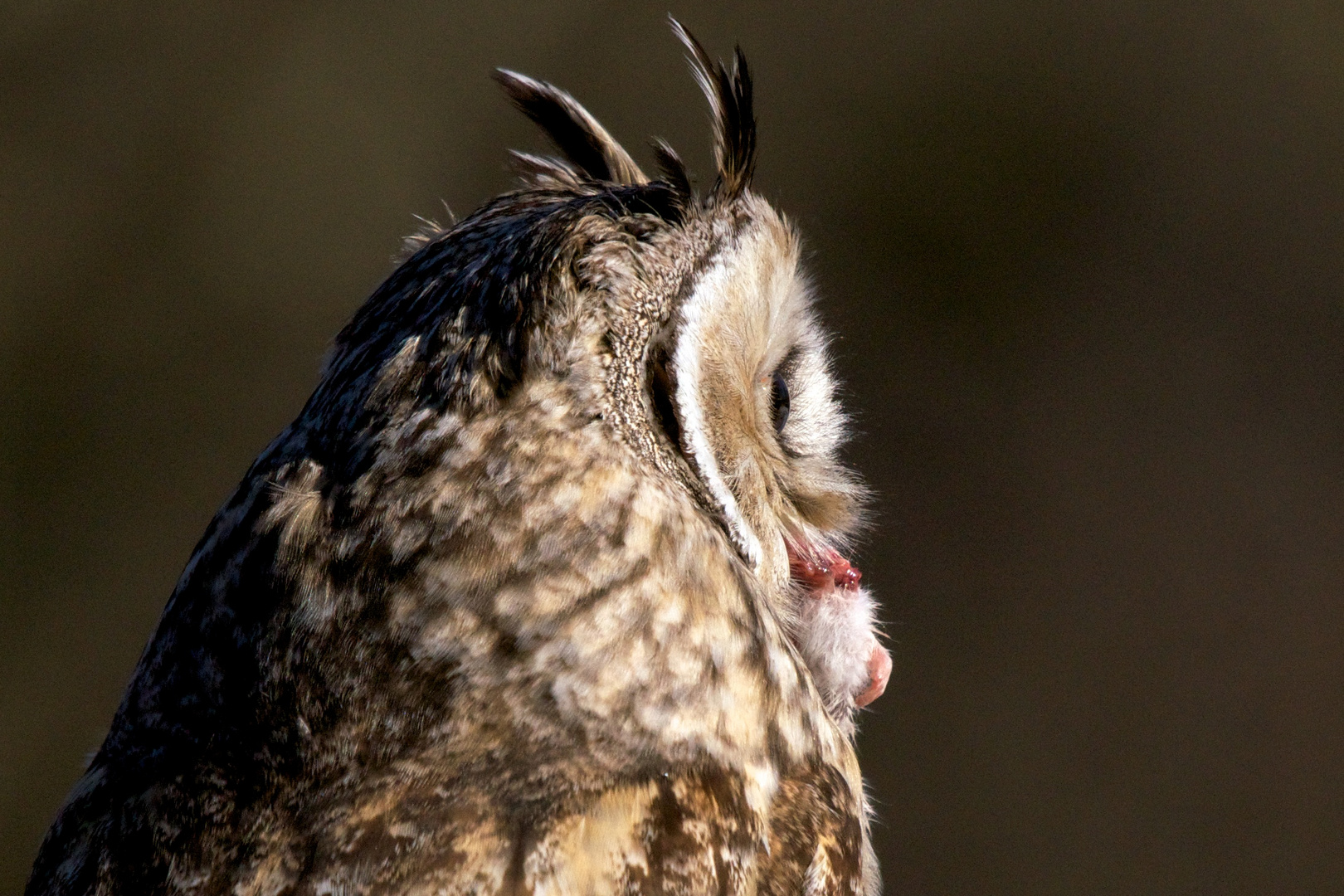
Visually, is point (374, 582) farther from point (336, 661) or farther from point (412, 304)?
point (412, 304)

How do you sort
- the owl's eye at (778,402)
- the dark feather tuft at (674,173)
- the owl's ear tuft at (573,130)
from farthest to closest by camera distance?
the owl's ear tuft at (573,130)
the owl's eye at (778,402)
the dark feather tuft at (674,173)

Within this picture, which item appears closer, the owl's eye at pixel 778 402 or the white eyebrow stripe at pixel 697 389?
the white eyebrow stripe at pixel 697 389

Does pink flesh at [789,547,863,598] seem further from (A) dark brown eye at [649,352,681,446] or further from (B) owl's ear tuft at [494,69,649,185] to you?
(B) owl's ear tuft at [494,69,649,185]

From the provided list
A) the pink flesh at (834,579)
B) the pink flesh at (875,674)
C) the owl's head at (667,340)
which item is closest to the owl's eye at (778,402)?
the owl's head at (667,340)

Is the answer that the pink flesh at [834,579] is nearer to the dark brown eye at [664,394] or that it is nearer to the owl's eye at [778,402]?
the owl's eye at [778,402]

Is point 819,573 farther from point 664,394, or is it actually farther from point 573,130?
point 573,130

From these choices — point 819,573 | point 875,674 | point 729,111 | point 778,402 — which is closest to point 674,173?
point 729,111

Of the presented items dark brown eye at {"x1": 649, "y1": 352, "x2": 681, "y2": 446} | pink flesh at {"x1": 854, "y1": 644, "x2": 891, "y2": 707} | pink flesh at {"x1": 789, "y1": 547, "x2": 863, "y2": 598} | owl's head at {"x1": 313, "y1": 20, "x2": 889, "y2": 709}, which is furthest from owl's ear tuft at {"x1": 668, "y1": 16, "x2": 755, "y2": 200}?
pink flesh at {"x1": 854, "y1": 644, "x2": 891, "y2": 707}

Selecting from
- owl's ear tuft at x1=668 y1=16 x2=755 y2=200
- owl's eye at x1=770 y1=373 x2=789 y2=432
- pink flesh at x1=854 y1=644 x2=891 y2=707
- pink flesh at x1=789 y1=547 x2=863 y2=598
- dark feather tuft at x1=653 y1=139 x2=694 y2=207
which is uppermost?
owl's ear tuft at x1=668 y1=16 x2=755 y2=200
